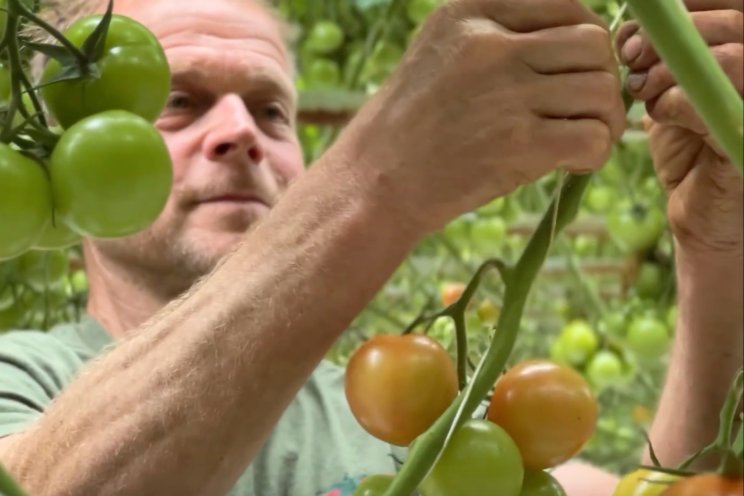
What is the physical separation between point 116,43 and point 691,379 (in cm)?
62

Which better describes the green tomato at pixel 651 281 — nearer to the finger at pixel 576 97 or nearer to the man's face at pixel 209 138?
the man's face at pixel 209 138

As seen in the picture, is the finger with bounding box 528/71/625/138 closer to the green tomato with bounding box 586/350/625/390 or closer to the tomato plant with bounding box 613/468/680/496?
the tomato plant with bounding box 613/468/680/496

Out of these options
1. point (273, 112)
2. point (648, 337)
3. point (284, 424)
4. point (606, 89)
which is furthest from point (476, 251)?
point (606, 89)

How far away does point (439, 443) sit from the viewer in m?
0.35

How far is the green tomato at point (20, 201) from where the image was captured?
0.34 meters

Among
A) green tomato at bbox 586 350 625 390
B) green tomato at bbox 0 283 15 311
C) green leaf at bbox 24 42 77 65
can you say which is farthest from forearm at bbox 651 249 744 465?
green tomato at bbox 586 350 625 390

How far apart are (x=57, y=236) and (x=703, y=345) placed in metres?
0.60

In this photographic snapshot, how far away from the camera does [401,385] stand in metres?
0.39

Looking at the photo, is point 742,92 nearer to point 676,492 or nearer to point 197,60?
point 676,492

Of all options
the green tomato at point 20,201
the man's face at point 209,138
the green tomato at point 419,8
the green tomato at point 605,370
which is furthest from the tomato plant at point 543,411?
the green tomato at point 605,370

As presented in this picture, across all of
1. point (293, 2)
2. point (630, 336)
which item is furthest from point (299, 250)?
point (293, 2)

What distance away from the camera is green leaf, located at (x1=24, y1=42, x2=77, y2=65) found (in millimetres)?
355

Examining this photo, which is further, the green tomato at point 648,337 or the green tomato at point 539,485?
the green tomato at point 648,337

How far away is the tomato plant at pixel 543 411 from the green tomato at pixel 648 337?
42.4 inches
